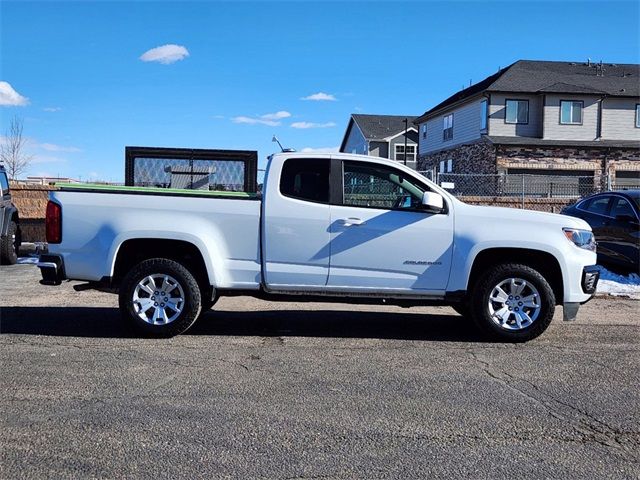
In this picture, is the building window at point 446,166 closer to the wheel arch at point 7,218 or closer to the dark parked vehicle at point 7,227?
the dark parked vehicle at point 7,227

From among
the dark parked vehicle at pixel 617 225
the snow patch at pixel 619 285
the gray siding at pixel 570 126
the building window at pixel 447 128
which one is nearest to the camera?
the snow patch at pixel 619 285

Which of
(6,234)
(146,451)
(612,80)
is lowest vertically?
(146,451)

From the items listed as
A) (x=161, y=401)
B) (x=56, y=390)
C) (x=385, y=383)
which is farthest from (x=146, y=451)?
(x=385, y=383)

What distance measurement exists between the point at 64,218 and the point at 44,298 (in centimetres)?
332

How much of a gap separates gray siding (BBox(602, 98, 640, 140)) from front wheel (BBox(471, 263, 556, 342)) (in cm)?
3080

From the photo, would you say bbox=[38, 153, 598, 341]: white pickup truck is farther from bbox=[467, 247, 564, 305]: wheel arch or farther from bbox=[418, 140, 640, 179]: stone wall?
bbox=[418, 140, 640, 179]: stone wall

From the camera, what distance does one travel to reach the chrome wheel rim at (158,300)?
6.38 metres

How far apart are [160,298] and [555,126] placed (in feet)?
101

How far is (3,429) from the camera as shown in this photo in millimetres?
3928

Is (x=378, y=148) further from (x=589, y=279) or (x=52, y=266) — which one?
(x=52, y=266)

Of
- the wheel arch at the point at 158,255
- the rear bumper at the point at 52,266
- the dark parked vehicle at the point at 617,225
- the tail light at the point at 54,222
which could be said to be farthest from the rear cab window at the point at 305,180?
the dark parked vehicle at the point at 617,225

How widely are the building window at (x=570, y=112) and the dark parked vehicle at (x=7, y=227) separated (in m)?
28.3

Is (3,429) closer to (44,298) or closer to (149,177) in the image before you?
(44,298)

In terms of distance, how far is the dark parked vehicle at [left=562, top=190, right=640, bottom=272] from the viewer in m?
10.9
